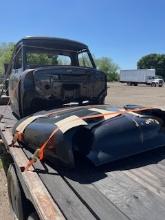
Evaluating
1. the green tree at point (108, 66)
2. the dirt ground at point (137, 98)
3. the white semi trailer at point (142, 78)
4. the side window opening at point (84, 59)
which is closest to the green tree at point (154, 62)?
the green tree at point (108, 66)

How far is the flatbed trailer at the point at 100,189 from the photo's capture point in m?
2.38

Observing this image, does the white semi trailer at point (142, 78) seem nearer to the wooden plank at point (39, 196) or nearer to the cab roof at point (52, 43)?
the cab roof at point (52, 43)

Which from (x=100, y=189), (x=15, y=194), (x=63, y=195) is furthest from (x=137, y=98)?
(x=63, y=195)

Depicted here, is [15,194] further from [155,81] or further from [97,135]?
[155,81]

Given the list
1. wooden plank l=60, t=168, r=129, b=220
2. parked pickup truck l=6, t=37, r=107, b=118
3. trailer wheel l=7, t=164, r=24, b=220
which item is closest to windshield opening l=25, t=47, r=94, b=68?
parked pickup truck l=6, t=37, r=107, b=118

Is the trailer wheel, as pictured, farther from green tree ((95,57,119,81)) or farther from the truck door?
green tree ((95,57,119,81))

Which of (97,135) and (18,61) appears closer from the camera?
(97,135)

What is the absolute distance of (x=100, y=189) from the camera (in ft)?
9.29

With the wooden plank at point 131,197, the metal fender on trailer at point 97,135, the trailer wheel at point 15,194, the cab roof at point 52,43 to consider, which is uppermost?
the cab roof at point 52,43

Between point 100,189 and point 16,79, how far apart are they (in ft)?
12.8

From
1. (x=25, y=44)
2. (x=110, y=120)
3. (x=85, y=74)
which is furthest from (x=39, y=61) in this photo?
(x=110, y=120)

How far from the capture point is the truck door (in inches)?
248

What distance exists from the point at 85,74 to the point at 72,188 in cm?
349

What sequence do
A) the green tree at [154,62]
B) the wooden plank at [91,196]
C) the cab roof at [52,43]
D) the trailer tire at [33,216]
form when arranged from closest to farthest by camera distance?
the wooden plank at [91,196] → the trailer tire at [33,216] → the cab roof at [52,43] → the green tree at [154,62]
